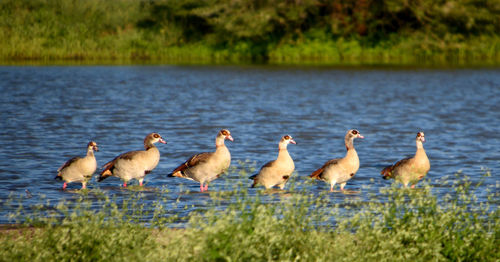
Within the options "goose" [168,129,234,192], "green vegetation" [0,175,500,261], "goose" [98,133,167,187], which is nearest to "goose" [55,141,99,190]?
"goose" [98,133,167,187]

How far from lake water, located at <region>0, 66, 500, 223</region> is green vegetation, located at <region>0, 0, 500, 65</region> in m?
4.29

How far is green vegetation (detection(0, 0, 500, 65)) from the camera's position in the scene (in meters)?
51.3

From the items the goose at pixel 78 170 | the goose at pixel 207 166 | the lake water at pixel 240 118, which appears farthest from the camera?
the lake water at pixel 240 118

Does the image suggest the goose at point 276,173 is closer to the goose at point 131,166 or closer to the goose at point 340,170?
the goose at point 340,170

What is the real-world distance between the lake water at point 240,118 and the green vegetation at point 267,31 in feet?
14.1

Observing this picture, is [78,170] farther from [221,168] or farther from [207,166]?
[221,168]

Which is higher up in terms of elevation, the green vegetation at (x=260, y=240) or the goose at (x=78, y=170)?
the green vegetation at (x=260, y=240)

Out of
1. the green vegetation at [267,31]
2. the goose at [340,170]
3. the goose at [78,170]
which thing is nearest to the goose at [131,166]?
the goose at [78,170]

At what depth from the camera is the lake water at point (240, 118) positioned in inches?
607

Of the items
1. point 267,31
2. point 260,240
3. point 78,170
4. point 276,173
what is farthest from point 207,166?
point 267,31

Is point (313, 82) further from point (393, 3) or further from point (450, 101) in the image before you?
point (393, 3)

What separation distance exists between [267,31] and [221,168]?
40418 millimetres

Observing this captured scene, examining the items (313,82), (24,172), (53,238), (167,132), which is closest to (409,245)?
(53,238)

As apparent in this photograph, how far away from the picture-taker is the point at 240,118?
2633 centimetres
